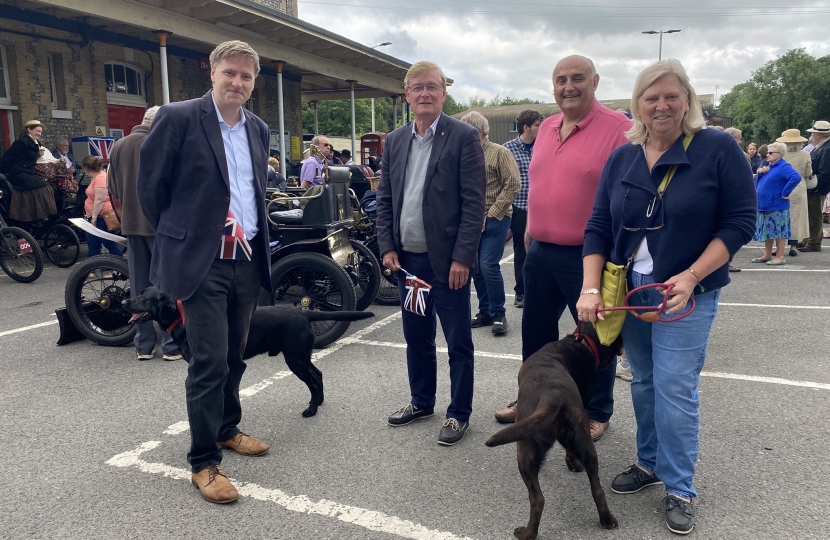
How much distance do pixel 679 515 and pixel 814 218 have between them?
32.4 ft

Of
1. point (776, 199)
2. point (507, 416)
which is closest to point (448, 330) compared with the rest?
point (507, 416)

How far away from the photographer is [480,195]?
11.0 feet

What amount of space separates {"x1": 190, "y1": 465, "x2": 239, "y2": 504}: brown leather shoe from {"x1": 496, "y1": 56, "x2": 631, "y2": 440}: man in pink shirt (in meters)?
1.75

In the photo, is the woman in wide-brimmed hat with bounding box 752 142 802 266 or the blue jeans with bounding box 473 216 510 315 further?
the woman in wide-brimmed hat with bounding box 752 142 802 266

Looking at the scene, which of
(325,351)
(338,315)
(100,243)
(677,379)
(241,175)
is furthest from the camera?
(100,243)

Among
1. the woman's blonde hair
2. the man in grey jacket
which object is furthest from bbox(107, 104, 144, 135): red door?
the woman's blonde hair

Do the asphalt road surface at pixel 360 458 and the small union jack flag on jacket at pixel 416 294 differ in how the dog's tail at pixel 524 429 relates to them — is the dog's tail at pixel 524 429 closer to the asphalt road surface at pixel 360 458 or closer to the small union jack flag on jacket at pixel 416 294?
the asphalt road surface at pixel 360 458

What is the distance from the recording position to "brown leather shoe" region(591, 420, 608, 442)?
3.47 metres

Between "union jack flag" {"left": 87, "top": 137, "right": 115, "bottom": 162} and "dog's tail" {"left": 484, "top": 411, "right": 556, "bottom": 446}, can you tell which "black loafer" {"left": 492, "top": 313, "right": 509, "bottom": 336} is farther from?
"union jack flag" {"left": 87, "top": 137, "right": 115, "bottom": 162}

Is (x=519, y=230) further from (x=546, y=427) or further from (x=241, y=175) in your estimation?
(x=546, y=427)

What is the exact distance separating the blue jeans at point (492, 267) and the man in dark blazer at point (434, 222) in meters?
2.27

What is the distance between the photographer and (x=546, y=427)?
8.11 ft

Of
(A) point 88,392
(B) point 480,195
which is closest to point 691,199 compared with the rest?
(B) point 480,195

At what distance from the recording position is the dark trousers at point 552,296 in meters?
3.23
